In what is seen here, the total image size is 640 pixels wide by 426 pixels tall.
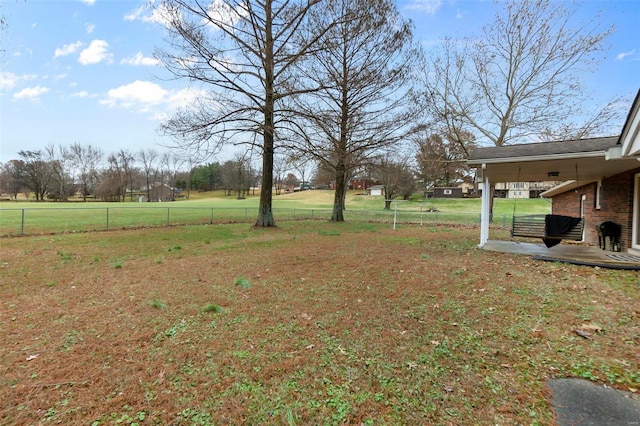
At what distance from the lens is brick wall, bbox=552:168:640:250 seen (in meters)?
8.34

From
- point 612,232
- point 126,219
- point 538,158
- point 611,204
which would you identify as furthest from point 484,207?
point 126,219

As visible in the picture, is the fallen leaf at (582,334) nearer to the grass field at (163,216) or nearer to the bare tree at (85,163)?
the grass field at (163,216)

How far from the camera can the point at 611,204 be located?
9.31m

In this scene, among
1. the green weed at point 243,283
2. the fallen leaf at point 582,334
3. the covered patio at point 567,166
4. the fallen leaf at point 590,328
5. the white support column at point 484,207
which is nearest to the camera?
the fallen leaf at point 582,334

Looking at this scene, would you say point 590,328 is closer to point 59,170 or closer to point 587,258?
point 587,258

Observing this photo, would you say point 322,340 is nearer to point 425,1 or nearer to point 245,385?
point 245,385

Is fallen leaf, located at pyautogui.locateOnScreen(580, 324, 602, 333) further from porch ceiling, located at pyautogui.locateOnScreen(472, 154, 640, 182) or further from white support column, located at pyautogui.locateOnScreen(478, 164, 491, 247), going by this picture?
white support column, located at pyautogui.locateOnScreen(478, 164, 491, 247)

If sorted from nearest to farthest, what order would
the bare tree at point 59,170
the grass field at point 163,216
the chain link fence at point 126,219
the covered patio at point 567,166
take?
1. the covered patio at point 567,166
2. the chain link fence at point 126,219
3. the grass field at point 163,216
4. the bare tree at point 59,170

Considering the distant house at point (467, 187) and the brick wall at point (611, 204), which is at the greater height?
the distant house at point (467, 187)

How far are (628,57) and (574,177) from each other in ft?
27.2

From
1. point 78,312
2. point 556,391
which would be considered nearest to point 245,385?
point 556,391

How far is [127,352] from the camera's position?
2953mm

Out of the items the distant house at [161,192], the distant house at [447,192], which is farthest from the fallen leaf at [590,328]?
the distant house at [161,192]

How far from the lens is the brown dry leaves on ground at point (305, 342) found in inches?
86.5
